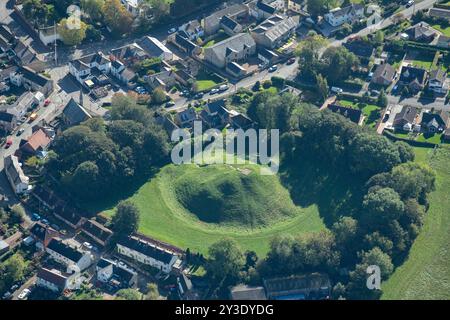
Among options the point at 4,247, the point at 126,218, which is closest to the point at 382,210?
the point at 126,218

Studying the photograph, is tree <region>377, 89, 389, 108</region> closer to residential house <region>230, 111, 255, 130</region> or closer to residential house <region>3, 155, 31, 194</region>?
residential house <region>230, 111, 255, 130</region>

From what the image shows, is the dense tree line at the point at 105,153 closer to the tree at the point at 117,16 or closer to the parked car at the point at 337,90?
the tree at the point at 117,16

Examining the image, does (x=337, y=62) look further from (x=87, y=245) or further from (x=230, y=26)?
(x=87, y=245)

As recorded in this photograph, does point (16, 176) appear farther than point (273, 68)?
No

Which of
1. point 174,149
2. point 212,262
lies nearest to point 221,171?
point 174,149

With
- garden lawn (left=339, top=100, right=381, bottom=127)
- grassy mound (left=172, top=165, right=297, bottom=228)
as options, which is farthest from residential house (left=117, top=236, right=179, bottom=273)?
garden lawn (left=339, top=100, right=381, bottom=127)
